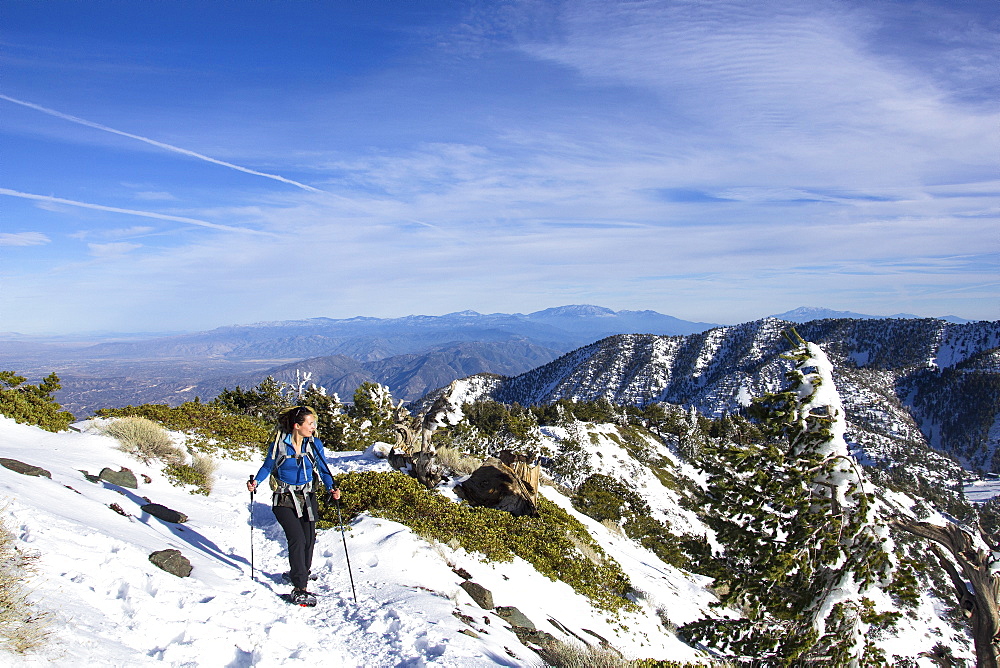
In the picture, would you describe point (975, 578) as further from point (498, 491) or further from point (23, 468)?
point (23, 468)

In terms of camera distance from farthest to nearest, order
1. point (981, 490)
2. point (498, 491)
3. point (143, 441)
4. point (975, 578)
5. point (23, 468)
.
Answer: point (981, 490) < point (498, 491) < point (143, 441) < point (23, 468) < point (975, 578)

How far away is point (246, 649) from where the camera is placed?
4957 mm

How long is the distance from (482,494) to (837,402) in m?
8.71

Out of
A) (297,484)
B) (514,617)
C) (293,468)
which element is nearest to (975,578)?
(514,617)

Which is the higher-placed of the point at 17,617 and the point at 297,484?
the point at 17,617

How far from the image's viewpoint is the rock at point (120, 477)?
1007 centimetres

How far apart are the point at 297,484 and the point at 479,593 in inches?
141

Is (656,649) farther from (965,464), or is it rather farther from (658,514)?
(965,464)

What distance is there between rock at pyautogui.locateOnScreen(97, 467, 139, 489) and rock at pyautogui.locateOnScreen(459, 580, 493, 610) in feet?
24.3

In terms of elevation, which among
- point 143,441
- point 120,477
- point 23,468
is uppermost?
point 23,468

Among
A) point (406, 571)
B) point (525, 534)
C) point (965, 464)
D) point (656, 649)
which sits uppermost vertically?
point (406, 571)

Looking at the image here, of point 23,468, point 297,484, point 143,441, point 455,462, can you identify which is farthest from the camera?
point 455,462

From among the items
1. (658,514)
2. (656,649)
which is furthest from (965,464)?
(656,649)

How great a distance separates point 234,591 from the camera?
651cm
